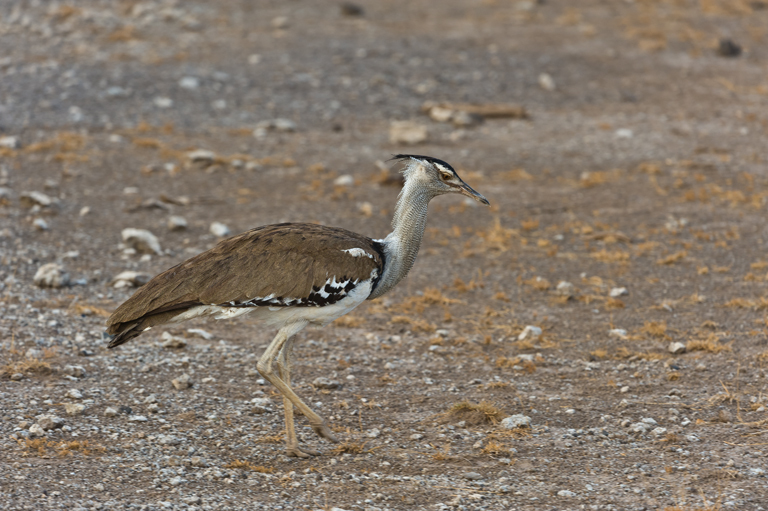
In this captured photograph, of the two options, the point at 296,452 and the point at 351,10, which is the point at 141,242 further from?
the point at 351,10

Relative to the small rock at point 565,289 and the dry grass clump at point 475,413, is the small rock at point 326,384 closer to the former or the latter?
the dry grass clump at point 475,413

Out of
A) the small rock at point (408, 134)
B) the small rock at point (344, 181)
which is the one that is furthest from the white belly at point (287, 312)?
the small rock at point (408, 134)

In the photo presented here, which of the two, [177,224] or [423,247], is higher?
[177,224]

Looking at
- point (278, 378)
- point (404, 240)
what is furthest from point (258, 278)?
point (404, 240)

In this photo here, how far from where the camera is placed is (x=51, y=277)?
7.70 m

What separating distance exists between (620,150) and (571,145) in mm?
728

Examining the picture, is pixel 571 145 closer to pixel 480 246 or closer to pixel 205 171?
pixel 480 246

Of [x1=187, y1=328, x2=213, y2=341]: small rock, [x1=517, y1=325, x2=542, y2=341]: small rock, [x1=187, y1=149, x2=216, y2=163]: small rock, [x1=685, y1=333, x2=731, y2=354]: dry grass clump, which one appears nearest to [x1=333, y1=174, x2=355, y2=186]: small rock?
[x1=187, y1=149, x2=216, y2=163]: small rock

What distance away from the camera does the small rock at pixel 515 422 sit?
554cm

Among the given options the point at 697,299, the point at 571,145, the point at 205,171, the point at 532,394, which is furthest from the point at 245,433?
the point at 571,145

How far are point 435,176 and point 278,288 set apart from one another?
133cm

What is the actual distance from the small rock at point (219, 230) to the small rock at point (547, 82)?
777 centimetres

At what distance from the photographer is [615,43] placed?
1695cm

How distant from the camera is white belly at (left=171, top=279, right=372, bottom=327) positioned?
520 centimetres
